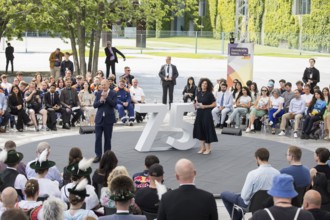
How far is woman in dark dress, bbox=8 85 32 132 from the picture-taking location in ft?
58.4

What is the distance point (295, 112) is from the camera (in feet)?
59.4

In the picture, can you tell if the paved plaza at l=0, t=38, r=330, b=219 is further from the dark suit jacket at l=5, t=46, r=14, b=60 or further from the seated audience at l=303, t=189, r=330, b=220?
the seated audience at l=303, t=189, r=330, b=220

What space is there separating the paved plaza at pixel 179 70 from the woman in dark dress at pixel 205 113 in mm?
1210

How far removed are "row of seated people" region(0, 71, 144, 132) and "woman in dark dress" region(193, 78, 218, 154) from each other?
4543 millimetres

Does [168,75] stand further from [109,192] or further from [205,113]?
[109,192]

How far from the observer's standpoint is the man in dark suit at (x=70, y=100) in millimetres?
18516

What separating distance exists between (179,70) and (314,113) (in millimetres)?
22710

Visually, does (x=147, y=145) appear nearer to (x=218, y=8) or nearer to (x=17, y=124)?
(x=17, y=124)

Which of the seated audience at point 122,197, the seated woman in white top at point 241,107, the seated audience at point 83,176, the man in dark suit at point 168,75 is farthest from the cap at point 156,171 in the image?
the man in dark suit at point 168,75

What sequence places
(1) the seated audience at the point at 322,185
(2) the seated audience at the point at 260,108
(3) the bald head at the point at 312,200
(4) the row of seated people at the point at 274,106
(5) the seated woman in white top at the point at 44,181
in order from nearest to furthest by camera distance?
(3) the bald head at the point at 312,200
(5) the seated woman in white top at the point at 44,181
(1) the seated audience at the point at 322,185
(4) the row of seated people at the point at 274,106
(2) the seated audience at the point at 260,108

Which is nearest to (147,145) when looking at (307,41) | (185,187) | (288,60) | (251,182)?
(251,182)

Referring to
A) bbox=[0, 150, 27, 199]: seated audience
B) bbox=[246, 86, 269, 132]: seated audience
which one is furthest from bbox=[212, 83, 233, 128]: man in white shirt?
bbox=[0, 150, 27, 199]: seated audience

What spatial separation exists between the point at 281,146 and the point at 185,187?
1075 cm

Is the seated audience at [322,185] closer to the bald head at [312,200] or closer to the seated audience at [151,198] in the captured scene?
the bald head at [312,200]
